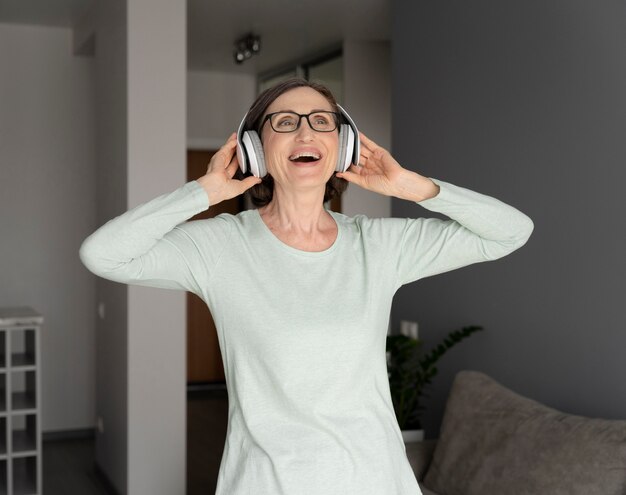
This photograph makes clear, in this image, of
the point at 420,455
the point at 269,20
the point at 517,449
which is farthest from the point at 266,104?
the point at 269,20

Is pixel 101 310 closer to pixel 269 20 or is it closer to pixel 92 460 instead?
pixel 92 460

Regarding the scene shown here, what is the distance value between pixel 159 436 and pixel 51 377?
6.67 feet

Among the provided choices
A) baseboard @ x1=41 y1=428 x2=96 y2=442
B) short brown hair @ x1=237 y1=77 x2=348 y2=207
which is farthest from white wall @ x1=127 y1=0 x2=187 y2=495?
short brown hair @ x1=237 y1=77 x2=348 y2=207

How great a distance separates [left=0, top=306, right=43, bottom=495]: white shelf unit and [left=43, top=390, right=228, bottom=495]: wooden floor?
0.41 metres

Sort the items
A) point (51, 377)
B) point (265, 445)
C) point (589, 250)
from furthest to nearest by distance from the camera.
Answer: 1. point (51, 377)
2. point (589, 250)
3. point (265, 445)

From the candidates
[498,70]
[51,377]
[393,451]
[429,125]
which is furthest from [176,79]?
[393,451]

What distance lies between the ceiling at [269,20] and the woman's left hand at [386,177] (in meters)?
3.60

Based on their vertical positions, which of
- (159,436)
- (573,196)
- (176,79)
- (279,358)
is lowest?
(159,436)

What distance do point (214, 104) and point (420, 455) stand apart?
4772mm

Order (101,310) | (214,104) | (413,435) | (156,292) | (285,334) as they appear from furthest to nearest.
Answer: (214,104)
(101,310)
(156,292)
(413,435)
(285,334)

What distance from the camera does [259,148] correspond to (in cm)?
146

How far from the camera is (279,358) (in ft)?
4.26

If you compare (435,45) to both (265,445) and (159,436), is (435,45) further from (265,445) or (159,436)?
(265,445)

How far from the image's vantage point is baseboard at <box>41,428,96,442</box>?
19.5ft
